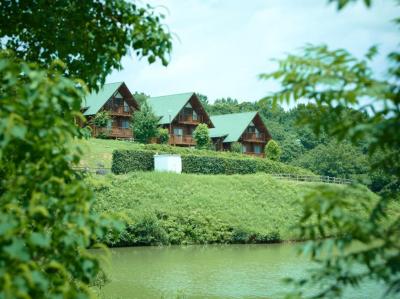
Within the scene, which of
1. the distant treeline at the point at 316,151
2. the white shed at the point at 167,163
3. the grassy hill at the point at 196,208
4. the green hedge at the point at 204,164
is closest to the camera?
the grassy hill at the point at 196,208

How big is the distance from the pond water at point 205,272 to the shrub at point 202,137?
22.4 meters

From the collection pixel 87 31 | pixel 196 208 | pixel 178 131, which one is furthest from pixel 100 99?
pixel 87 31

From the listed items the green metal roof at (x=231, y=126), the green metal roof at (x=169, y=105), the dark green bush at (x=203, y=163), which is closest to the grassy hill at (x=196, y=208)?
the dark green bush at (x=203, y=163)

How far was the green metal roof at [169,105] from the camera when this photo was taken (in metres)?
50.5

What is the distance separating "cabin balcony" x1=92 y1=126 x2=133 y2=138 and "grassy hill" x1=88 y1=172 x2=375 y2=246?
15.1 metres

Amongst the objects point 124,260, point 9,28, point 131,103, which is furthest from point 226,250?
point 131,103

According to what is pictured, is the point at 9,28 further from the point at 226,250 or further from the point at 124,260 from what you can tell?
the point at 226,250

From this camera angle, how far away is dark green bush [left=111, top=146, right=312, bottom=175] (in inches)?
1373

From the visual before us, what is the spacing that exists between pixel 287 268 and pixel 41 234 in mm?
17241

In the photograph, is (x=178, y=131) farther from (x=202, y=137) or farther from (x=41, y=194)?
(x=41, y=194)

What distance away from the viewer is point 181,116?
169 ft

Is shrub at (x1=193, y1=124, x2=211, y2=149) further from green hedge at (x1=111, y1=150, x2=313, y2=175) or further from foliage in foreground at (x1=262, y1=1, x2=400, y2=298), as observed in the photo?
foliage in foreground at (x1=262, y1=1, x2=400, y2=298)

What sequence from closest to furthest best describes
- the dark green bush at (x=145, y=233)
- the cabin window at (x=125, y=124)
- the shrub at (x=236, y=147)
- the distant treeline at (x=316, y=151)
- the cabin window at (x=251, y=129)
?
the dark green bush at (x=145, y=233) → the cabin window at (x=125, y=124) → the shrub at (x=236, y=147) → the distant treeline at (x=316, y=151) → the cabin window at (x=251, y=129)

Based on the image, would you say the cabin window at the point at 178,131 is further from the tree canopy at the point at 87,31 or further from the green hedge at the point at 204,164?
the tree canopy at the point at 87,31
